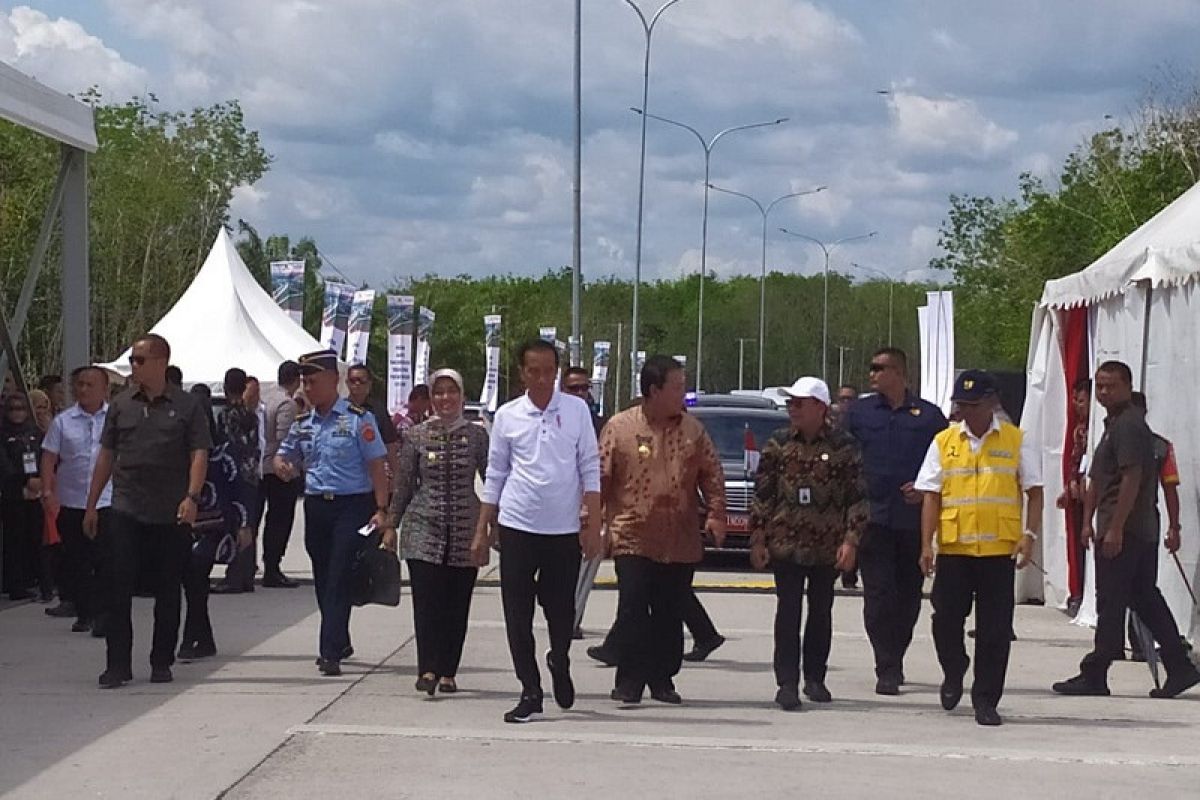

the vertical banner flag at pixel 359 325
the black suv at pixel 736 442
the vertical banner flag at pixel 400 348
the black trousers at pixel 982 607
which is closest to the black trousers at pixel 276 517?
the black suv at pixel 736 442

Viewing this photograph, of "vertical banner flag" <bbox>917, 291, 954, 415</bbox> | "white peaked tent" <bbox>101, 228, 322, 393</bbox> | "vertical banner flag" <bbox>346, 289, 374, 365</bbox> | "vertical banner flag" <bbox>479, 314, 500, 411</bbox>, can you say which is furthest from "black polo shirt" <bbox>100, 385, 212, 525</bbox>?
"vertical banner flag" <bbox>479, 314, 500, 411</bbox>

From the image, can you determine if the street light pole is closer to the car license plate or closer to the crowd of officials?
the car license plate

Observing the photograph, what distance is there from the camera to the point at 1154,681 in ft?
38.0

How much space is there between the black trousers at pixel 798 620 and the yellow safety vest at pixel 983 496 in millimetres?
710

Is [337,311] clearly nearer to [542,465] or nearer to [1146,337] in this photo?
[1146,337]

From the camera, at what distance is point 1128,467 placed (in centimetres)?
1120

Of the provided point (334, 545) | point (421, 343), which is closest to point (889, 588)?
point (334, 545)

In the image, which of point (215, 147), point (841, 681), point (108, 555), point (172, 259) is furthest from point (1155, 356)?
point (215, 147)

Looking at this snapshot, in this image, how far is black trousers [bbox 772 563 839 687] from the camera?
10547mm

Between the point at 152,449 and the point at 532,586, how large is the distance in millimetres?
2451

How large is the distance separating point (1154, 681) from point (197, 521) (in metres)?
5.66

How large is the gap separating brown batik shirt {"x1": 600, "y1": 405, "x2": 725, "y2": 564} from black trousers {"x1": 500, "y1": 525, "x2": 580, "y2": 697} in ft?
2.02

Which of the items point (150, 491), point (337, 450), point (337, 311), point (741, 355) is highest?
point (741, 355)

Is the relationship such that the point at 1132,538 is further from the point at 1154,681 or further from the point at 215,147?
the point at 215,147
